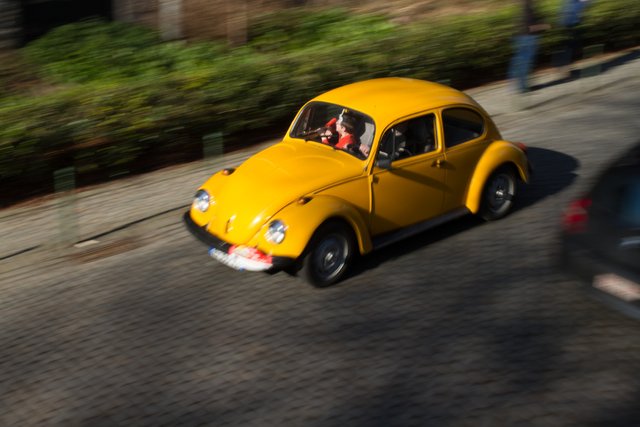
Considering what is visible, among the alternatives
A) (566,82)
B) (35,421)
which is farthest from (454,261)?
(566,82)

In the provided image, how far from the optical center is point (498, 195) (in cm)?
938

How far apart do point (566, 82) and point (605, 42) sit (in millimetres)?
2815

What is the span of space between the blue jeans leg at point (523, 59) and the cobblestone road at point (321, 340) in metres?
A: 5.46

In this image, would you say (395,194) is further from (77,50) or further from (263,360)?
(77,50)

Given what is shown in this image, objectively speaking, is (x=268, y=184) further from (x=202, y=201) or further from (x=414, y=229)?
(x=414, y=229)

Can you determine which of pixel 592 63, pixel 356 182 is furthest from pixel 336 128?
pixel 592 63

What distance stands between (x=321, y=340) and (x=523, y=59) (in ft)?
29.3

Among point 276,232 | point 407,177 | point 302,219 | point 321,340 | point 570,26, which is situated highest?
point 570,26

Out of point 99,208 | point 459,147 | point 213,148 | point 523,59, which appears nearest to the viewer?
point 459,147

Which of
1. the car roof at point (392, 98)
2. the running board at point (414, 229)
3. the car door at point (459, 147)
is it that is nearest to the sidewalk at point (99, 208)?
the car roof at point (392, 98)

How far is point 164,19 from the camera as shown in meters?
16.9

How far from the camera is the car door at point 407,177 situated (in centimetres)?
821

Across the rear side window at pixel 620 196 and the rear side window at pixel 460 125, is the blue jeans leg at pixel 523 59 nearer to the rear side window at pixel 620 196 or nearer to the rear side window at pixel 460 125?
the rear side window at pixel 460 125

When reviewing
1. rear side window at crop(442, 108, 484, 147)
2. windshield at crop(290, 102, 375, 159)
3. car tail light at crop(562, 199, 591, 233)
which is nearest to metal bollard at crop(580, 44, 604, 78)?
rear side window at crop(442, 108, 484, 147)
